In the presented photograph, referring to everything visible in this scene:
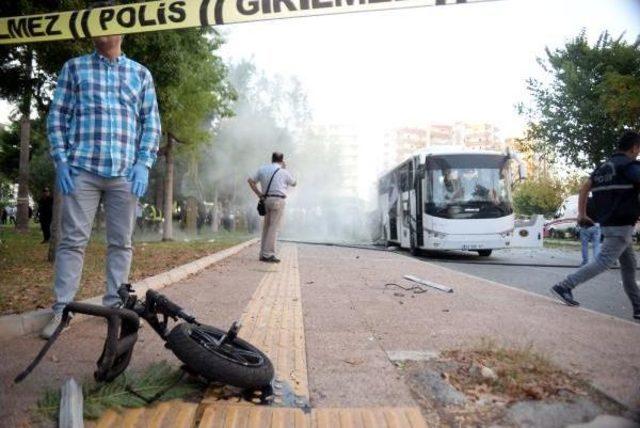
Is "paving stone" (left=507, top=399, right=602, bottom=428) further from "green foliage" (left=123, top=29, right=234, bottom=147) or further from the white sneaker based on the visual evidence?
"green foliage" (left=123, top=29, right=234, bottom=147)

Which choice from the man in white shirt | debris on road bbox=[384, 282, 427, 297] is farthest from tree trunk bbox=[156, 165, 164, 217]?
debris on road bbox=[384, 282, 427, 297]

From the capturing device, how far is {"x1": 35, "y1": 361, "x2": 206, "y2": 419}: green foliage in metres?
2.04

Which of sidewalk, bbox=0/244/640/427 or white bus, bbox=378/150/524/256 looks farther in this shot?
white bus, bbox=378/150/524/256

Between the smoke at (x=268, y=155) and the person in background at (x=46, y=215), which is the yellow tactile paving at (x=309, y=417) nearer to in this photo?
the person in background at (x=46, y=215)

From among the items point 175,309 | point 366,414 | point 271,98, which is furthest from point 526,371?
point 271,98

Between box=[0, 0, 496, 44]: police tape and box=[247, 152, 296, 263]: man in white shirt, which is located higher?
box=[0, 0, 496, 44]: police tape

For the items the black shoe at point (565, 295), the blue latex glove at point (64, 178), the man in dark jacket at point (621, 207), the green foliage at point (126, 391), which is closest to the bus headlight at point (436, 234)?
the black shoe at point (565, 295)

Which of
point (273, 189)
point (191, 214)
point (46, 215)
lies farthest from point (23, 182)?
point (273, 189)

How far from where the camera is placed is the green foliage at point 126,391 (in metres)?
2.04

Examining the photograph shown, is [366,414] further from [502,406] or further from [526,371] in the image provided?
[526,371]

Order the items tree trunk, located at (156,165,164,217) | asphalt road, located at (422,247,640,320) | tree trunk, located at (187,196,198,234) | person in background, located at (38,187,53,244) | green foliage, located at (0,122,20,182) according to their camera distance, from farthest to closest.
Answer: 1. green foliage, located at (0,122,20,182)
2. tree trunk, located at (156,165,164,217)
3. tree trunk, located at (187,196,198,234)
4. person in background, located at (38,187,53,244)
5. asphalt road, located at (422,247,640,320)

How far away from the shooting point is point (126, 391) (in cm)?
220

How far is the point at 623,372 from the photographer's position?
2715 millimetres

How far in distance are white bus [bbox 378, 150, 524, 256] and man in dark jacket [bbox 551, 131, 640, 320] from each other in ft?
25.2
